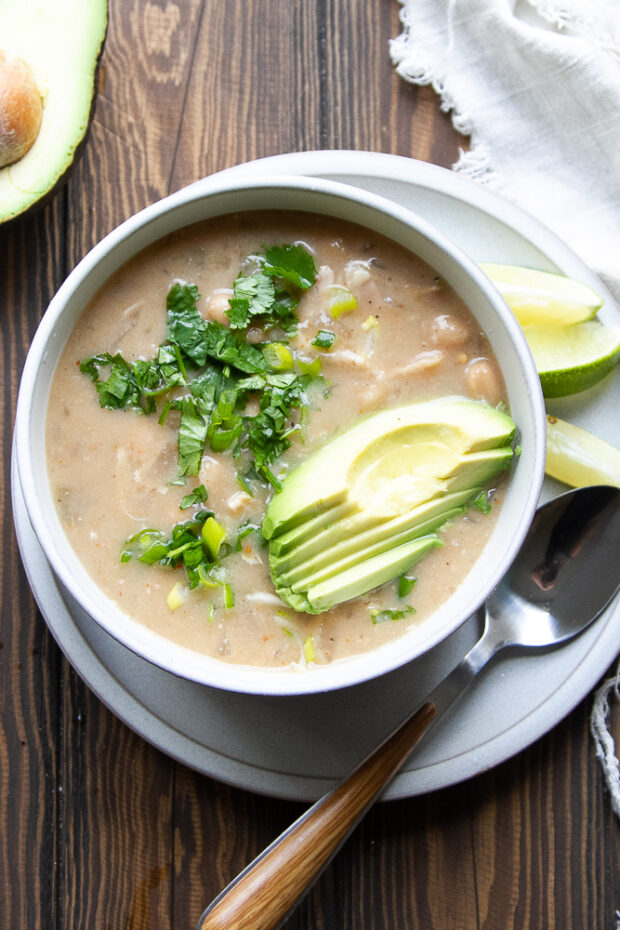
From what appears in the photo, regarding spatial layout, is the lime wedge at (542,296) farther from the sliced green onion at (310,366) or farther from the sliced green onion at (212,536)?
the sliced green onion at (212,536)

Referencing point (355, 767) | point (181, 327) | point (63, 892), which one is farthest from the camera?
point (63, 892)

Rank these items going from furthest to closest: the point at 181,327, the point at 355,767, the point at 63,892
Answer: the point at 63,892, the point at 355,767, the point at 181,327

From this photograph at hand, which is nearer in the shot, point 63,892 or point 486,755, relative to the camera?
point 486,755

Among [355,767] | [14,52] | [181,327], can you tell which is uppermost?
[14,52]

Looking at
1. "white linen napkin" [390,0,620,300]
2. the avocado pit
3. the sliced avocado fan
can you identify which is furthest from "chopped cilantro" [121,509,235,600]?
"white linen napkin" [390,0,620,300]

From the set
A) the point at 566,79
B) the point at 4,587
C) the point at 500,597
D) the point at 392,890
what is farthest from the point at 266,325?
the point at 392,890

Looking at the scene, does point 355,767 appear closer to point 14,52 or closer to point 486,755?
point 486,755

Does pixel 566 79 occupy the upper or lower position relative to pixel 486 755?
upper
